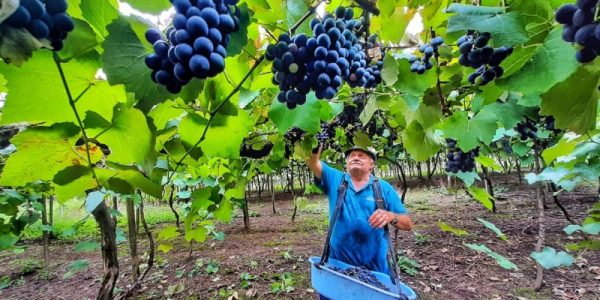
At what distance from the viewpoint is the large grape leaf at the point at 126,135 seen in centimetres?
76

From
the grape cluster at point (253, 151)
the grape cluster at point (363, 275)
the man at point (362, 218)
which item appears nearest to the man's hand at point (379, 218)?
the man at point (362, 218)

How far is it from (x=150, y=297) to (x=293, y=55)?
4.70m

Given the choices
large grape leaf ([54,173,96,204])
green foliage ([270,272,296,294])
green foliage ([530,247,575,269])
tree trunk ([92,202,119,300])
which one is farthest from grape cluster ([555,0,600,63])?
green foliage ([270,272,296,294])

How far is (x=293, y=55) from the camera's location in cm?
76

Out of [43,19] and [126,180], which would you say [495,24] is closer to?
[43,19]

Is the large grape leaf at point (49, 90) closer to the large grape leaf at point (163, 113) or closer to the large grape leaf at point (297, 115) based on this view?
the large grape leaf at point (163, 113)

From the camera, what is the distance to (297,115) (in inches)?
43.8

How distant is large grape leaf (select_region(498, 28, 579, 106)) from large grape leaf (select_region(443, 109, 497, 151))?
0.68m

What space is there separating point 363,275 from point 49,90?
107 inches

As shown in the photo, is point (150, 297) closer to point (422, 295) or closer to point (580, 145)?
point (422, 295)

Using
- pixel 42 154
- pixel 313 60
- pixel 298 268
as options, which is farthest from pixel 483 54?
pixel 298 268

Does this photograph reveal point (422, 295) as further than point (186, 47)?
Yes

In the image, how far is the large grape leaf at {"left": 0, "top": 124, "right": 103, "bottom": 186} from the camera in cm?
79

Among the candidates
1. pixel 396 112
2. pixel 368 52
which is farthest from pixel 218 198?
pixel 368 52
